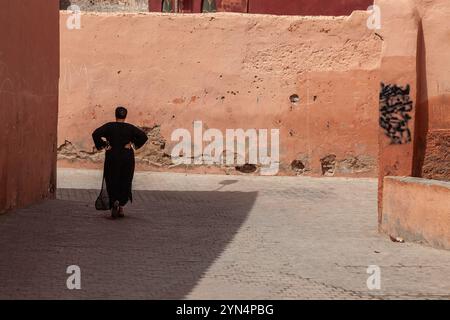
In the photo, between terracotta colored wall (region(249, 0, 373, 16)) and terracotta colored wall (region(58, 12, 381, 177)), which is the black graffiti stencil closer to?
terracotta colored wall (region(58, 12, 381, 177))

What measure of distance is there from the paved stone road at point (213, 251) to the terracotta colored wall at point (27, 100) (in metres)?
0.43

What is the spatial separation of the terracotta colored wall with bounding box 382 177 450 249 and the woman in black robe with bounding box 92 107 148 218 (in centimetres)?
327

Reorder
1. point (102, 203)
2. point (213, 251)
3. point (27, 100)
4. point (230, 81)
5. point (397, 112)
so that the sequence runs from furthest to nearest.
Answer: point (230, 81) < point (27, 100) < point (102, 203) < point (397, 112) < point (213, 251)

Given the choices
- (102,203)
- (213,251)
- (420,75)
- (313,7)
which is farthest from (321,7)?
(213,251)

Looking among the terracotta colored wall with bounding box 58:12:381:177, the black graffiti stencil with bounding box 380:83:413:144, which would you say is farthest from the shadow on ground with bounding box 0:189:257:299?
the terracotta colored wall with bounding box 58:12:381:177

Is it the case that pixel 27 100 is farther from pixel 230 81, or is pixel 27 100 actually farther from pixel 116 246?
pixel 230 81

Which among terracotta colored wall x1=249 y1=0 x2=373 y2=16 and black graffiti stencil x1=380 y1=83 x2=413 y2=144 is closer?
black graffiti stencil x1=380 y1=83 x2=413 y2=144

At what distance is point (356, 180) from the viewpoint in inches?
617

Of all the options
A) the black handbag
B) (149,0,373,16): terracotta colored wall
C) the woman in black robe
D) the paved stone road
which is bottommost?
the paved stone road

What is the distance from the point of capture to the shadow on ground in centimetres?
606

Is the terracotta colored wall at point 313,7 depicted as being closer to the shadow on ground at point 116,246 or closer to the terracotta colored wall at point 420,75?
the shadow on ground at point 116,246

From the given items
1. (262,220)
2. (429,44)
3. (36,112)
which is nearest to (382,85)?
(429,44)

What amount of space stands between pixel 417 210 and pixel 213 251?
245 centimetres

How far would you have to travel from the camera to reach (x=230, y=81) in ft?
52.9
